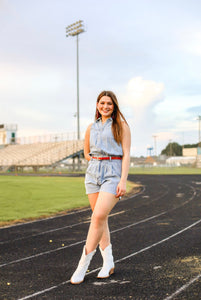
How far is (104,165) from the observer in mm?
4215

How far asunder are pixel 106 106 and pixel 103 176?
2.97 feet

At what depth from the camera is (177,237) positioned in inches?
276

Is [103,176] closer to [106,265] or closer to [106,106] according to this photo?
[106,106]

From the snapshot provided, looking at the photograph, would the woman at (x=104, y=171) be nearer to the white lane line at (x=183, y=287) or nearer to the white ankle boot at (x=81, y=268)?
the white ankle boot at (x=81, y=268)

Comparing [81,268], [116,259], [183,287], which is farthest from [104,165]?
[116,259]

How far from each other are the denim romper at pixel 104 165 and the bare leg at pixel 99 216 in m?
0.09

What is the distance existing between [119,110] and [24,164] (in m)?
45.0

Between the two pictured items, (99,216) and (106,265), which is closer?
(99,216)

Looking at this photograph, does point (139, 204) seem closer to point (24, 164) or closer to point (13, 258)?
point (13, 258)

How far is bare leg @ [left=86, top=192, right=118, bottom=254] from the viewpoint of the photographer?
405cm

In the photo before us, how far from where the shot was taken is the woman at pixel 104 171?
13.5 ft

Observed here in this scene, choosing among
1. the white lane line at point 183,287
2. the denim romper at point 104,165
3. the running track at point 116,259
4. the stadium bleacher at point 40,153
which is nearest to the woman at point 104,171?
the denim romper at point 104,165

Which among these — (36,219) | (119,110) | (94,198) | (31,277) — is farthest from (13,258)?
(36,219)

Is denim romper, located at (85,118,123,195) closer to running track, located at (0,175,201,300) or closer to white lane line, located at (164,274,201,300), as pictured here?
running track, located at (0,175,201,300)
